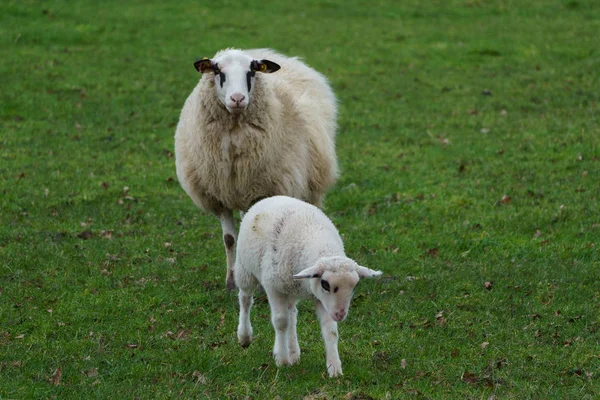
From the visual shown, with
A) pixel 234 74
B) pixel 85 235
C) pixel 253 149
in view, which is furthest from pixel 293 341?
pixel 85 235

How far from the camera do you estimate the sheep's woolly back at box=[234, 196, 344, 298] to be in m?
6.51

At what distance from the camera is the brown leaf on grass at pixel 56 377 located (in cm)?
652

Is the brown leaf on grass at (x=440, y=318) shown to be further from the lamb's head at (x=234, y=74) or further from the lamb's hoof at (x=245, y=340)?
the lamb's head at (x=234, y=74)

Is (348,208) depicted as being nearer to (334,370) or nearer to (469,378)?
(469,378)

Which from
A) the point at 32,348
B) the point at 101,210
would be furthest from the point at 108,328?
the point at 101,210

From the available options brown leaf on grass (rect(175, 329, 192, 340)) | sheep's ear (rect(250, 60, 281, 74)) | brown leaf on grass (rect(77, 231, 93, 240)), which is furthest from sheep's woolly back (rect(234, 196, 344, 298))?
brown leaf on grass (rect(77, 231, 93, 240))

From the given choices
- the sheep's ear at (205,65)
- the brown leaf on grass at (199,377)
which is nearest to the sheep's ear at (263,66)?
the sheep's ear at (205,65)

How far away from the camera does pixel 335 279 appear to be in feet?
19.6

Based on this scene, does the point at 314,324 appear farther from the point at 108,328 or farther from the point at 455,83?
the point at 455,83

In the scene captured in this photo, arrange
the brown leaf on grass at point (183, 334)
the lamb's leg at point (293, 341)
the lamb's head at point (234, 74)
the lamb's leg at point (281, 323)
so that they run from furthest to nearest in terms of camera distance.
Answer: the lamb's head at point (234, 74) → the brown leaf on grass at point (183, 334) → the lamb's leg at point (293, 341) → the lamb's leg at point (281, 323)

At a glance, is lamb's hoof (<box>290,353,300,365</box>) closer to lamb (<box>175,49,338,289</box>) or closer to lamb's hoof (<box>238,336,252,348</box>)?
lamb's hoof (<box>238,336,252,348</box>)

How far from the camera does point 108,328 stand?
26.2 feet

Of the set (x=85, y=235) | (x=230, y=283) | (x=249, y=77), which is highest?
(x=249, y=77)

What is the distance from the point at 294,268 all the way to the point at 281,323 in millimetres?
464
